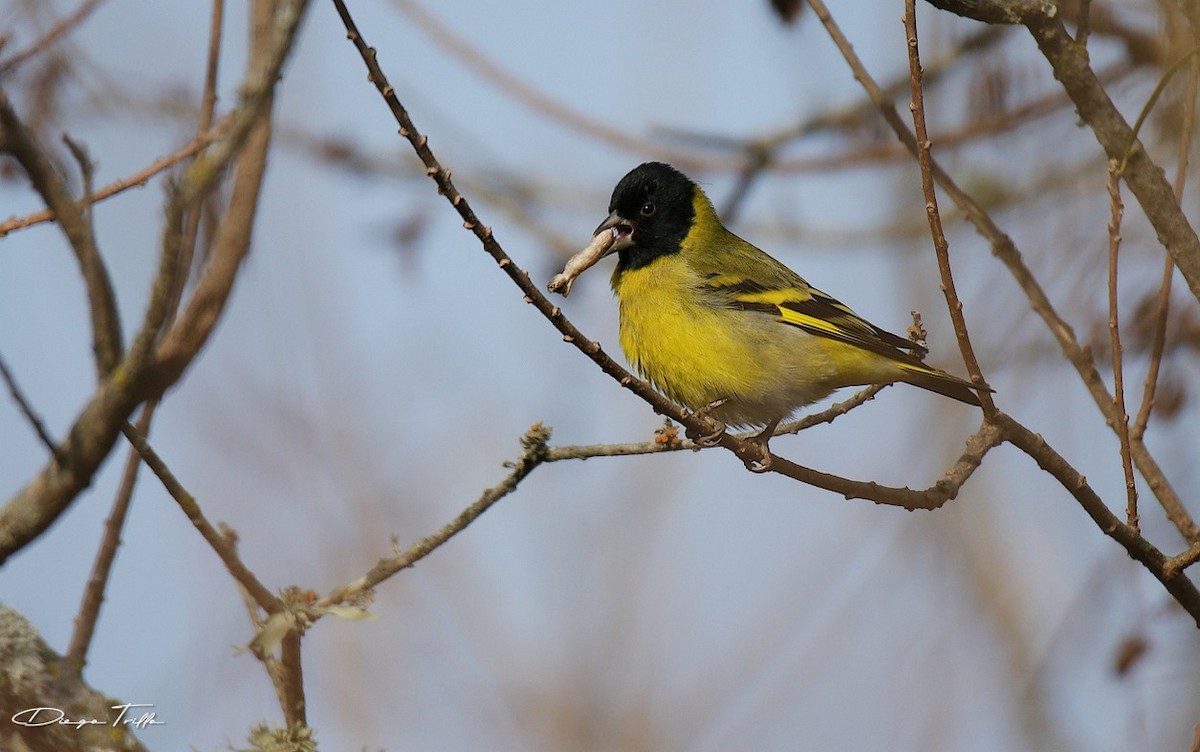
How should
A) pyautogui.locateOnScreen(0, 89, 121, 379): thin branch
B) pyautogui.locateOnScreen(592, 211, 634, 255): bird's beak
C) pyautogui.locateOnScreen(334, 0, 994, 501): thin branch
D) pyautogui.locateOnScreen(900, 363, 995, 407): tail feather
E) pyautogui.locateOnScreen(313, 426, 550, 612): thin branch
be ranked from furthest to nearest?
pyautogui.locateOnScreen(592, 211, 634, 255): bird's beak, pyautogui.locateOnScreen(900, 363, 995, 407): tail feather, pyautogui.locateOnScreen(313, 426, 550, 612): thin branch, pyautogui.locateOnScreen(334, 0, 994, 501): thin branch, pyautogui.locateOnScreen(0, 89, 121, 379): thin branch

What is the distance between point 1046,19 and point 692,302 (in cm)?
201

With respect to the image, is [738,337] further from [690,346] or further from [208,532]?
[208,532]

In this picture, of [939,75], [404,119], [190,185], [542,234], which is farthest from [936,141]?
[190,185]

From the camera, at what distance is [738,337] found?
484 centimetres

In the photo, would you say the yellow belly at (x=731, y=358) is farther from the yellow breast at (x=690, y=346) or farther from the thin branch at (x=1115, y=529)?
the thin branch at (x=1115, y=529)

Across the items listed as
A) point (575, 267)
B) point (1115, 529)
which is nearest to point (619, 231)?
point (575, 267)

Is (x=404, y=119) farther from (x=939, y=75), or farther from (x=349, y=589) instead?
(x=939, y=75)

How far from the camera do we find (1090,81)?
11.1ft

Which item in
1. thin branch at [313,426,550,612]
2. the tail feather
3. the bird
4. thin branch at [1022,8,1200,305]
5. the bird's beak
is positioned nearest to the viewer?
thin branch at [313,426,550,612]

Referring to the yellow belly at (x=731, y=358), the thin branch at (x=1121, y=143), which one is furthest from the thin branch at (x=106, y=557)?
the thin branch at (x=1121, y=143)

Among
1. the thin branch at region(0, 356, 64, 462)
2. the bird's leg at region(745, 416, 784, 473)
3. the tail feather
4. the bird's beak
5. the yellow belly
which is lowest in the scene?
the thin branch at region(0, 356, 64, 462)

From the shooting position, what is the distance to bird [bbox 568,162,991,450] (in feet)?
15.3

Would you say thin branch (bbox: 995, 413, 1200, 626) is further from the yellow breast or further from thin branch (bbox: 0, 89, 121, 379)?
thin branch (bbox: 0, 89, 121, 379)

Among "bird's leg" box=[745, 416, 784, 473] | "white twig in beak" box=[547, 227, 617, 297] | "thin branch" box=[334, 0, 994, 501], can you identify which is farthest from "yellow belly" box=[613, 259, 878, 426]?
"thin branch" box=[334, 0, 994, 501]
